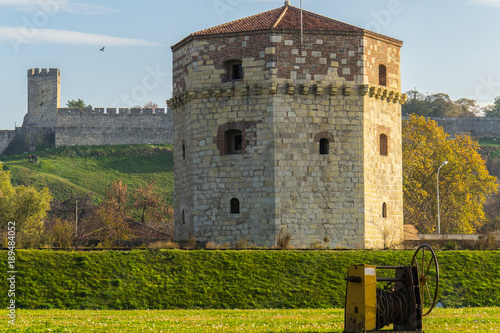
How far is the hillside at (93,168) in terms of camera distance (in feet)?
272

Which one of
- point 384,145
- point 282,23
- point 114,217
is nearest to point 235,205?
point 384,145

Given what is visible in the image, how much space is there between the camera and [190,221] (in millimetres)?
33469

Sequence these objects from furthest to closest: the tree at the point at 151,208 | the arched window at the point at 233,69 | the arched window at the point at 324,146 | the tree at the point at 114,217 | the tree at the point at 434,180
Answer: the tree at the point at 151,208, the tree at the point at 434,180, the tree at the point at 114,217, the arched window at the point at 233,69, the arched window at the point at 324,146

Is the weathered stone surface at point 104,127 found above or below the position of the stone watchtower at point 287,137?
above

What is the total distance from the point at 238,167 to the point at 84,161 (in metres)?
63.4

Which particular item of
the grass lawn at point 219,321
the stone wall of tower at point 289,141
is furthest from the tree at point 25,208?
the grass lawn at point 219,321

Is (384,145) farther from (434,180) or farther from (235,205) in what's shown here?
(434,180)

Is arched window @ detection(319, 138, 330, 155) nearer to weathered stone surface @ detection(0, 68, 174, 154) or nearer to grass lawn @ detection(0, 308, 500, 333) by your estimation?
grass lawn @ detection(0, 308, 500, 333)

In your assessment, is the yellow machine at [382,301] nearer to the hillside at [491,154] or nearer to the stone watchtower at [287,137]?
the stone watchtower at [287,137]

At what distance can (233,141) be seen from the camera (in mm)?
33156

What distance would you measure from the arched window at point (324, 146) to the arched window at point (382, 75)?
415 cm

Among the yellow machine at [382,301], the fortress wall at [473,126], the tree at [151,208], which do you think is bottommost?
the yellow machine at [382,301]

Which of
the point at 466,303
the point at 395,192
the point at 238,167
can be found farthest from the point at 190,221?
the point at 466,303

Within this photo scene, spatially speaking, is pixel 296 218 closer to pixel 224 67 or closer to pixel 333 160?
pixel 333 160
